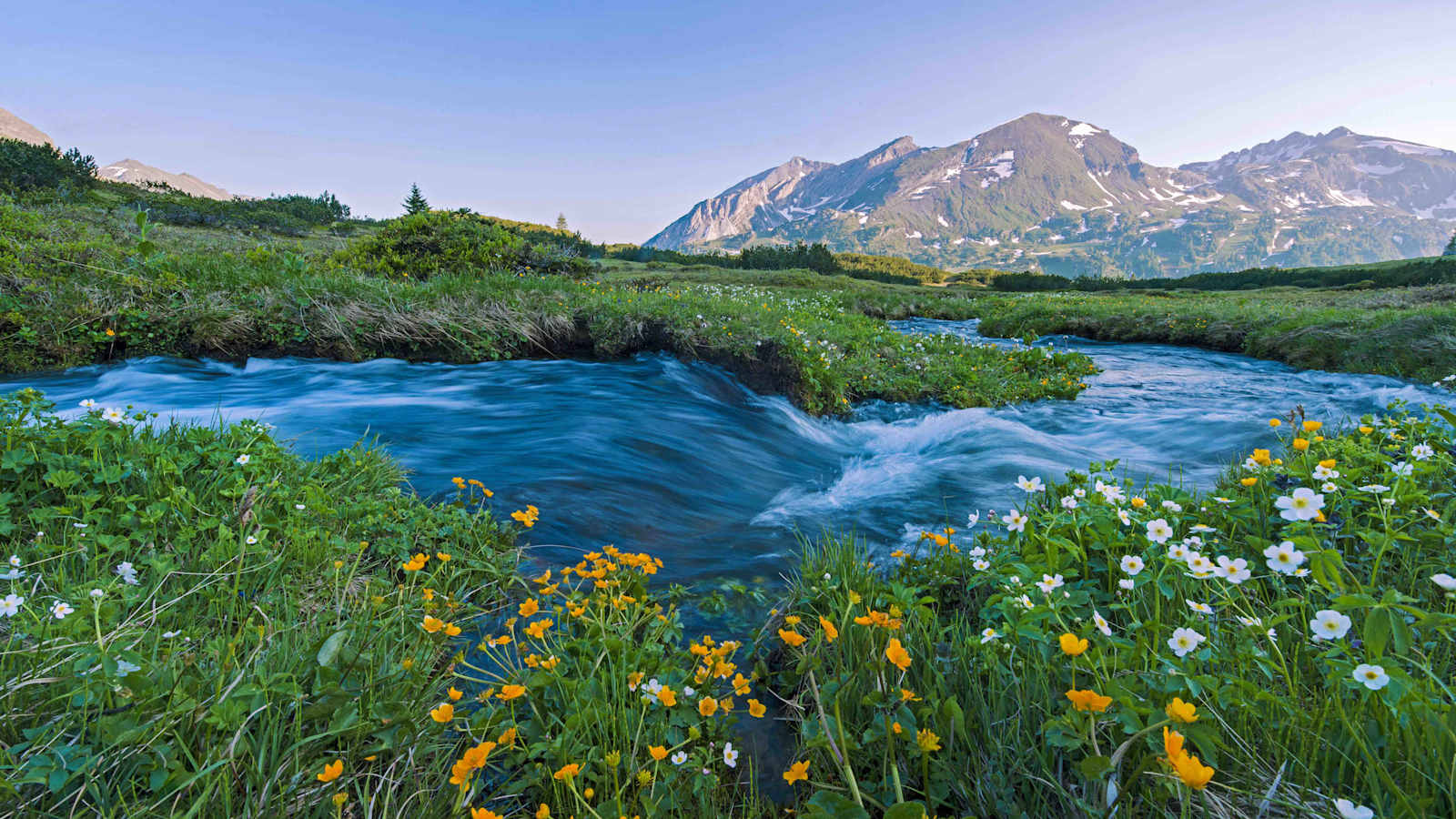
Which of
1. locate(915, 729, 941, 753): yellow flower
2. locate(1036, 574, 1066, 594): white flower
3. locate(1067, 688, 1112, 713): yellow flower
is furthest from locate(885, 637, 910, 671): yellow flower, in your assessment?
locate(1036, 574, 1066, 594): white flower

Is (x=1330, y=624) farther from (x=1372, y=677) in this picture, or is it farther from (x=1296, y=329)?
(x=1296, y=329)

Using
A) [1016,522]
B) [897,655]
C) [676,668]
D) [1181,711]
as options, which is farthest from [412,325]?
[1181,711]

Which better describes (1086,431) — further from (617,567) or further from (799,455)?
(617,567)

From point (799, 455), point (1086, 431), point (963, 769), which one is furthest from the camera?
point (1086, 431)

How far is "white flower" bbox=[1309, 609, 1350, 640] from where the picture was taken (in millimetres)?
1911

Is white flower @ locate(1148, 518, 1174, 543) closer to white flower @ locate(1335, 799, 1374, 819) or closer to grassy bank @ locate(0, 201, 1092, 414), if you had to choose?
white flower @ locate(1335, 799, 1374, 819)

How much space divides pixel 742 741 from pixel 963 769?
0.90 m

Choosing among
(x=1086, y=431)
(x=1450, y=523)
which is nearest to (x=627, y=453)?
(x=1450, y=523)

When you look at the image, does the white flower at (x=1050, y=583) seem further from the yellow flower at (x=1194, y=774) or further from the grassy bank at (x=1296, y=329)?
the grassy bank at (x=1296, y=329)

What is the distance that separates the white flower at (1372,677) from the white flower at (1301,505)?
30.2 inches

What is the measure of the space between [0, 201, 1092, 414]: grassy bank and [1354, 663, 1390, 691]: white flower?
779cm

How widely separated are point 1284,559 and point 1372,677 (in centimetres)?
64

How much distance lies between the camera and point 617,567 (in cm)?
360

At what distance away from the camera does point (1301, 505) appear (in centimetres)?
247
